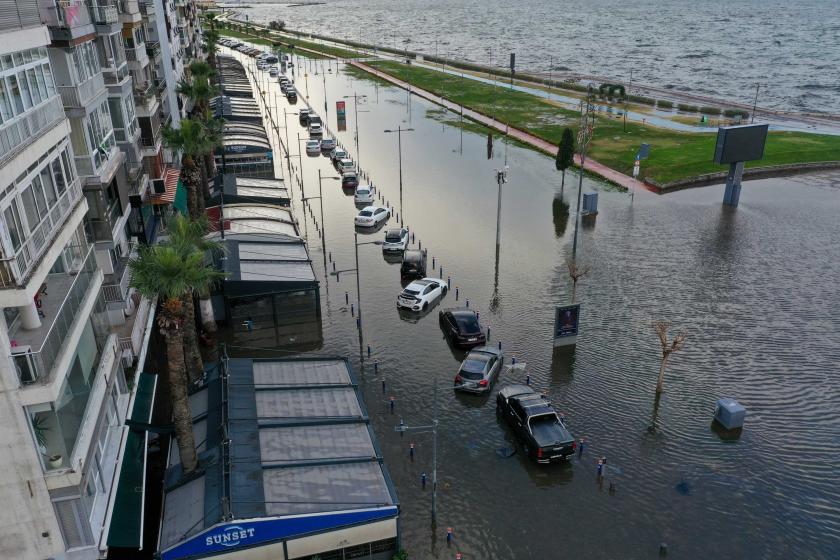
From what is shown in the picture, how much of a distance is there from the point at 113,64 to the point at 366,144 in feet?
190

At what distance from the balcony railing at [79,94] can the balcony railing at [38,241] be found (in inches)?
249

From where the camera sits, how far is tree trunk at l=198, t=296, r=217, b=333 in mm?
37656

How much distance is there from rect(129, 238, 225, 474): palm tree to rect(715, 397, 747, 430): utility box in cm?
2412

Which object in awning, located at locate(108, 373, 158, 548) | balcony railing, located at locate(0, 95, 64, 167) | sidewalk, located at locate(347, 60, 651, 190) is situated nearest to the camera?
balcony railing, located at locate(0, 95, 64, 167)

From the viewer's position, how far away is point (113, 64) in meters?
32.6

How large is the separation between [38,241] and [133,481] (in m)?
9.13

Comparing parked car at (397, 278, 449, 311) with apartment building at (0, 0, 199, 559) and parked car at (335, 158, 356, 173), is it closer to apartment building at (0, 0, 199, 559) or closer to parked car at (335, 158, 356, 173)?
apartment building at (0, 0, 199, 559)

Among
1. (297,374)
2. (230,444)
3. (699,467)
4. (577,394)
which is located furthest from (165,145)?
(699,467)

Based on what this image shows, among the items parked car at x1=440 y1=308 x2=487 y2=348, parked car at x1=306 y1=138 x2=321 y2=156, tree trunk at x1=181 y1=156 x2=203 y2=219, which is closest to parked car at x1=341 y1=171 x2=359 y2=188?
parked car at x1=306 y1=138 x2=321 y2=156

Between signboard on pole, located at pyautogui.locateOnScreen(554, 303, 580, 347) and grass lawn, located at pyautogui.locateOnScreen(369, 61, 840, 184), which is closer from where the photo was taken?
signboard on pole, located at pyautogui.locateOnScreen(554, 303, 580, 347)

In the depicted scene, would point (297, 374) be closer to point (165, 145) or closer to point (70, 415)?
point (70, 415)

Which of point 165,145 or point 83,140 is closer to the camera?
point 83,140

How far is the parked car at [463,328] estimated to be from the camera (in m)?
36.3

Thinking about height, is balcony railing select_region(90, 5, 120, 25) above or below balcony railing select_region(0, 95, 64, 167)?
above
